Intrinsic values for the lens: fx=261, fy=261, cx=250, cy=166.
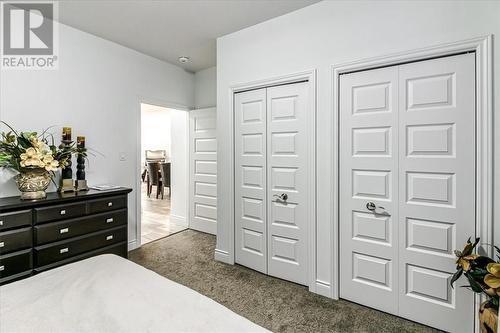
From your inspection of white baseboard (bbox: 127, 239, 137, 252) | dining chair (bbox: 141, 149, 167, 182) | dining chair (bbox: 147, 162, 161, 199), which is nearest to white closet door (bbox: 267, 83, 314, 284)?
white baseboard (bbox: 127, 239, 137, 252)

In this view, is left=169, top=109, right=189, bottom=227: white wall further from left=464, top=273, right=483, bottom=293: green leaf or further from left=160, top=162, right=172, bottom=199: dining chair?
left=464, top=273, right=483, bottom=293: green leaf

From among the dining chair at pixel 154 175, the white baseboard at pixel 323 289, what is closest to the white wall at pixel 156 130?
the dining chair at pixel 154 175

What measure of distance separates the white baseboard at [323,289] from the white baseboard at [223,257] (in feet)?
3.49

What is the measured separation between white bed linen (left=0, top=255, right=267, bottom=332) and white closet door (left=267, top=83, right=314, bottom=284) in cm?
160

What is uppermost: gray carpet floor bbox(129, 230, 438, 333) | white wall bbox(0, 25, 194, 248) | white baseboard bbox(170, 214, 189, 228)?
white wall bbox(0, 25, 194, 248)

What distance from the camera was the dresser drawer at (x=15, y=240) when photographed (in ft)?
6.75

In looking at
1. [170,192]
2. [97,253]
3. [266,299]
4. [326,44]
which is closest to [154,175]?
[170,192]

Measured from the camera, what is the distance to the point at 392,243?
6.98ft

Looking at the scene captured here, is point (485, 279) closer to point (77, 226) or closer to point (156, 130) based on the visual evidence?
point (77, 226)

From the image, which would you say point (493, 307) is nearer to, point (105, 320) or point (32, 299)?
point (105, 320)

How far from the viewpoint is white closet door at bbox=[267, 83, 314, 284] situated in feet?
8.35

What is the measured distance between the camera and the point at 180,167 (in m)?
4.77

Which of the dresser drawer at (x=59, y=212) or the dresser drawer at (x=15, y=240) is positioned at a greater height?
the dresser drawer at (x=59, y=212)

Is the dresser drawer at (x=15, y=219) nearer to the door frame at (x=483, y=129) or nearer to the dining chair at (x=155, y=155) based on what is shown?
the door frame at (x=483, y=129)
